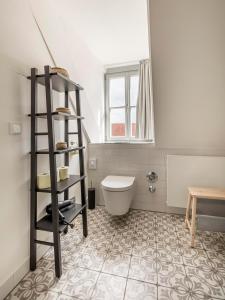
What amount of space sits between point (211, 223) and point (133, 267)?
3.53ft

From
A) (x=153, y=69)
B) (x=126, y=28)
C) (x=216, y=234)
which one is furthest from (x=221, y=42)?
(x=216, y=234)

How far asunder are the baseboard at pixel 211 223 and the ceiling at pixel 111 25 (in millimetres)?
2308

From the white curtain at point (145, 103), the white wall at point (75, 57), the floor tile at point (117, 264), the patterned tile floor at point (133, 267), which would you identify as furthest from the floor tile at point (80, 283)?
the white curtain at point (145, 103)

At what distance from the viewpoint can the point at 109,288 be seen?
1.20m

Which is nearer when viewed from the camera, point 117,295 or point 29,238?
point 117,295

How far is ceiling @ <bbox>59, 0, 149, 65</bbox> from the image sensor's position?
168 centimetres

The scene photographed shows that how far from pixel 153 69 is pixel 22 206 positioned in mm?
1725

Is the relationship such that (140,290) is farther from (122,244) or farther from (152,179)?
(152,179)

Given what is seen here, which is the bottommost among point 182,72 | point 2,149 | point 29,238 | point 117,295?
point 117,295

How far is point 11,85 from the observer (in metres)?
1.20

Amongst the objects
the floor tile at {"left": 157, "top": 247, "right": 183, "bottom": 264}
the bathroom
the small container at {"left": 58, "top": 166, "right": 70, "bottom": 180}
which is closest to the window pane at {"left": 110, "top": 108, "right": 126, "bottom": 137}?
the bathroom

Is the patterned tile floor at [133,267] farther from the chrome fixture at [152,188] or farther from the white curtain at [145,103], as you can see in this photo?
the white curtain at [145,103]

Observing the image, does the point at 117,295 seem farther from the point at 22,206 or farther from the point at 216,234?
the point at 216,234

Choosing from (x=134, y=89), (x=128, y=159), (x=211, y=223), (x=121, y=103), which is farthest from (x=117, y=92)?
(x=211, y=223)
